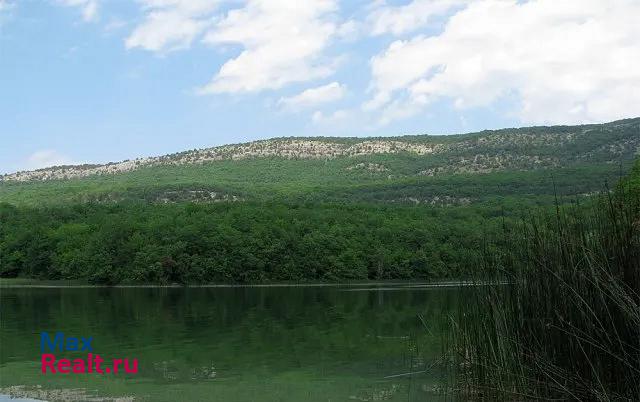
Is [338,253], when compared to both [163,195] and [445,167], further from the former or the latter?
[445,167]

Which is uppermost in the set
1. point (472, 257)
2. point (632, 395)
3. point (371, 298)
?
point (472, 257)

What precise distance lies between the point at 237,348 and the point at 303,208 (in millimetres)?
57119

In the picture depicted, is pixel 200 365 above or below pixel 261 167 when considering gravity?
below

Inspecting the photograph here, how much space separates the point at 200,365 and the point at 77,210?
217 feet

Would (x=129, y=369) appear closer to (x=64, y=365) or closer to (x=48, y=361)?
(x=64, y=365)

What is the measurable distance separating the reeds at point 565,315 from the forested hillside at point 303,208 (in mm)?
24130

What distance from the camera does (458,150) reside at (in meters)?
123

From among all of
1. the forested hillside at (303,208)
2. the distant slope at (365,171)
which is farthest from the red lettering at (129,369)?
the distant slope at (365,171)

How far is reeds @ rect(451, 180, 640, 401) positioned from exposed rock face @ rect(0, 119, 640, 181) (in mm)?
94692

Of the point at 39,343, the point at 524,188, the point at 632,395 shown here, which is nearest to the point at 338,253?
the point at 524,188

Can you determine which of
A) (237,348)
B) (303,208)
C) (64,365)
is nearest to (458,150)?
(303,208)

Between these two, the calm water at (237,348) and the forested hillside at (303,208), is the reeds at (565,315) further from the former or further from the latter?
the forested hillside at (303,208)

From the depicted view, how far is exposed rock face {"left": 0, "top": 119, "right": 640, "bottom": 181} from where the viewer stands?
108 metres

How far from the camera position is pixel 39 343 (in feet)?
71.7
